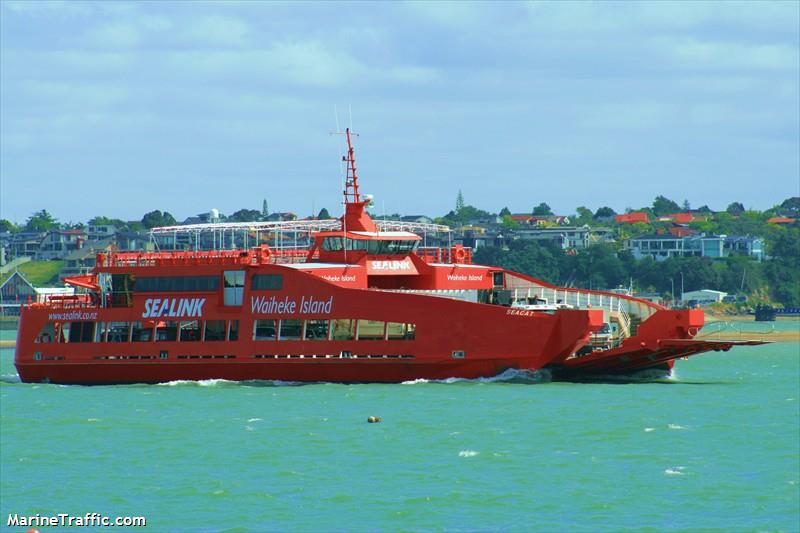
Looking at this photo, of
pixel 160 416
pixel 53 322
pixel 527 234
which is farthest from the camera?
pixel 527 234

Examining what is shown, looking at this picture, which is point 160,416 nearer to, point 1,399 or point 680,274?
point 1,399

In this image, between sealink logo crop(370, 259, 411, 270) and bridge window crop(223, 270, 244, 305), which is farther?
sealink logo crop(370, 259, 411, 270)

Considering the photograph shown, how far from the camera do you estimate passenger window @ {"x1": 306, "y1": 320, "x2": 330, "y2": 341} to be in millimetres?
54656

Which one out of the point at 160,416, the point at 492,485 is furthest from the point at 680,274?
the point at 492,485

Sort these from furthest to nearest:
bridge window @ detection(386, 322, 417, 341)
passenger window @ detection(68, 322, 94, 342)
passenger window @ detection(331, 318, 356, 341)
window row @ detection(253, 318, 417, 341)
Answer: passenger window @ detection(68, 322, 94, 342) < passenger window @ detection(331, 318, 356, 341) < window row @ detection(253, 318, 417, 341) < bridge window @ detection(386, 322, 417, 341)

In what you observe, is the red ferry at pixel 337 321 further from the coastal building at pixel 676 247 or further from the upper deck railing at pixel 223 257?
the coastal building at pixel 676 247

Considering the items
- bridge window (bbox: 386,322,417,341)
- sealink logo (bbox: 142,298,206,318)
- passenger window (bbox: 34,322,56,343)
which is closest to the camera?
bridge window (bbox: 386,322,417,341)

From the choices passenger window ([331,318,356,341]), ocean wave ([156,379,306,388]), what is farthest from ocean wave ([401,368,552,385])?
ocean wave ([156,379,306,388])

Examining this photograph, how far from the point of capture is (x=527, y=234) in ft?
653

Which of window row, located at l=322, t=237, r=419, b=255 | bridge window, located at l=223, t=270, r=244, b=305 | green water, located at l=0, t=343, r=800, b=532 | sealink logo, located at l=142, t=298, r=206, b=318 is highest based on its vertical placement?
window row, located at l=322, t=237, r=419, b=255

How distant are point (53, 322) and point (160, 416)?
15.2 m

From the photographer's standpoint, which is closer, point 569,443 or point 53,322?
point 569,443

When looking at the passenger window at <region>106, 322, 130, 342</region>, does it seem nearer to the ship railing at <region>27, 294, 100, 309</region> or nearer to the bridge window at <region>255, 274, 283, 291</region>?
the ship railing at <region>27, 294, 100, 309</region>

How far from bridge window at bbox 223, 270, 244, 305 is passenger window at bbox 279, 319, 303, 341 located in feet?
7.01
